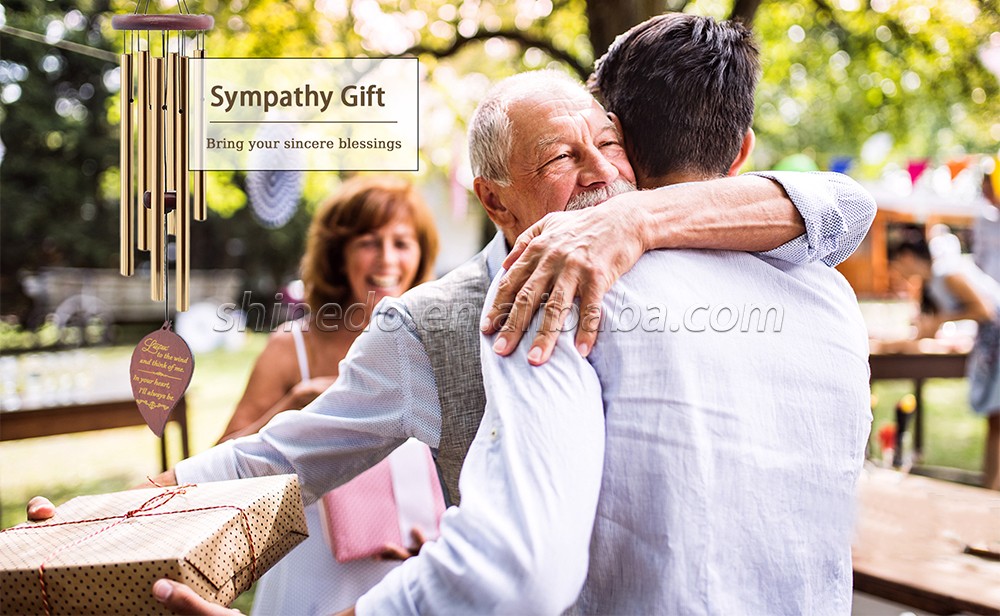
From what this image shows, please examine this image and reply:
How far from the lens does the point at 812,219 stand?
120cm

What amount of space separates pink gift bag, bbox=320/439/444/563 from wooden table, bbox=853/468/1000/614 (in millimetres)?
1110

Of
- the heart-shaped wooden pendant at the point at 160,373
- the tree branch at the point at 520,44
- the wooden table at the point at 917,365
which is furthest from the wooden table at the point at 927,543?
the wooden table at the point at 917,365

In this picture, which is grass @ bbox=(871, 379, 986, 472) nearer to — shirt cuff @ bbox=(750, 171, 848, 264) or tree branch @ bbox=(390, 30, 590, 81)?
tree branch @ bbox=(390, 30, 590, 81)

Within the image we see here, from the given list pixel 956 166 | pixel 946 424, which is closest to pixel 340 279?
pixel 956 166

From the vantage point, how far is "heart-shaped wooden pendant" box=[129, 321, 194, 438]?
4.81 feet

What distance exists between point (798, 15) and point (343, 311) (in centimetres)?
503

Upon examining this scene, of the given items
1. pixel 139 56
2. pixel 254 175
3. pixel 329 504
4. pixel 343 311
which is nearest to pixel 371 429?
pixel 329 504

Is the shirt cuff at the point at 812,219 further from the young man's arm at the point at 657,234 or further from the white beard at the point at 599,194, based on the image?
the white beard at the point at 599,194

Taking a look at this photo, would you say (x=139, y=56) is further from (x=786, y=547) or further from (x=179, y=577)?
(x=786, y=547)

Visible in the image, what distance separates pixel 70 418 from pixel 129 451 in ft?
15.1

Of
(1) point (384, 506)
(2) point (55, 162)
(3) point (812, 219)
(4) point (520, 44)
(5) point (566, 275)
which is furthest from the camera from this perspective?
(2) point (55, 162)

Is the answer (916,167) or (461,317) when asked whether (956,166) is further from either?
(461,317)

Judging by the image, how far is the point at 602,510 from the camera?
99cm

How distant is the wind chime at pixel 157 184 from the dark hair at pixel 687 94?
81 cm
